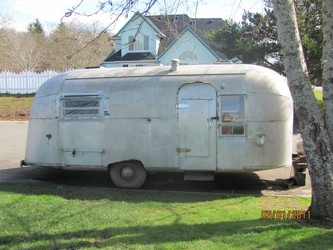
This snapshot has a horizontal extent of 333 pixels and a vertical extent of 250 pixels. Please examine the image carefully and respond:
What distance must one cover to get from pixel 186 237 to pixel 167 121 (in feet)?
10.3

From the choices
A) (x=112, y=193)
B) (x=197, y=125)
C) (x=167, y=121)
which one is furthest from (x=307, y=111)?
(x=112, y=193)

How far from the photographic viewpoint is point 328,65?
5.38 meters

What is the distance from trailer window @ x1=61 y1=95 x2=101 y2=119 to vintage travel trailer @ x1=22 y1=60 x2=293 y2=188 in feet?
0.07

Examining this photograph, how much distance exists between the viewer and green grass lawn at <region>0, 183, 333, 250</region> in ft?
15.1

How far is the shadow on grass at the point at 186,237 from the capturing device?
452 centimetres

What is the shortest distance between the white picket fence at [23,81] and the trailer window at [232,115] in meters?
23.8

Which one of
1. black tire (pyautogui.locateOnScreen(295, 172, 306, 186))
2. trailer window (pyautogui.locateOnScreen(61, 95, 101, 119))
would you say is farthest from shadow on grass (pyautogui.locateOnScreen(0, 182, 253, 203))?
black tire (pyautogui.locateOnScreen(295, 172, 306, 186))

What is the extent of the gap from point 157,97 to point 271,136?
8.07 feet

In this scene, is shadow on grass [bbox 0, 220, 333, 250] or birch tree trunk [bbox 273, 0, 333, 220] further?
birch tree trunk [bbox 273, 0, 333, 220]

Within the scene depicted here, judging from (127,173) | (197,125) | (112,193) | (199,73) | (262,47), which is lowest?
(112,193)

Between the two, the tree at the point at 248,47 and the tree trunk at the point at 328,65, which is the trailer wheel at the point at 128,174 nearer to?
the tree trunk at the point at 328,65

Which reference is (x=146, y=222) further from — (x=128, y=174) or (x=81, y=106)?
(x=81, y=106)

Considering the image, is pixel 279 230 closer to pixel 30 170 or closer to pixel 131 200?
pixel 131 200
